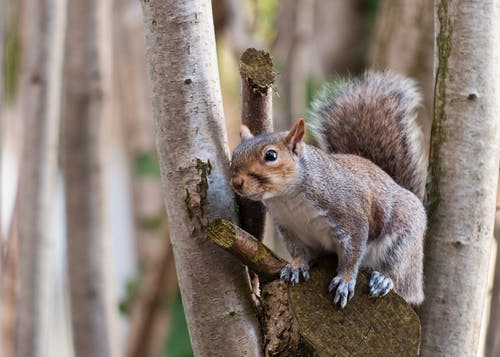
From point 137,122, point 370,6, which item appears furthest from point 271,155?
point 370,6

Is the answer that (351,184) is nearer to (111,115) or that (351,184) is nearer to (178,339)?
(111,115)

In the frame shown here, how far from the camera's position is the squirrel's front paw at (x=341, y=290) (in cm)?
130

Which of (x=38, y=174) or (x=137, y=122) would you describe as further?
(x=137, y=122)

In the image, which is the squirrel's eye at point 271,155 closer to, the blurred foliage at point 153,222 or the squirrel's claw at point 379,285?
the squirrel's claw at point 379,285

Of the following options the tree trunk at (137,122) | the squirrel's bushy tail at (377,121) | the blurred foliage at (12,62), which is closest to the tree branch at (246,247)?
the squirrel's bushy tail at (377,121)

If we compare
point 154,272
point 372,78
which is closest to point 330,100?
point 372,78

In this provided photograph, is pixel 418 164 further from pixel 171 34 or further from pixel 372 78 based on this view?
pixel 171 34

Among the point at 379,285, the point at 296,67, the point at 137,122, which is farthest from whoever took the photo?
the point at 137,122

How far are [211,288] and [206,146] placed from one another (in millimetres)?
219

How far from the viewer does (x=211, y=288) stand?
4.20ft

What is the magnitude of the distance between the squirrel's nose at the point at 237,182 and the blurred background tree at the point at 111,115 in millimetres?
349

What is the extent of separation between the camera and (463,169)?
142 centimetres

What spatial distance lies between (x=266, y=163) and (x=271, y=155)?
0.02 metres

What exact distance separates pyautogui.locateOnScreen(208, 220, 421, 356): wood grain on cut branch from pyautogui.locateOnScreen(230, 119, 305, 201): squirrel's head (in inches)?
3.6
